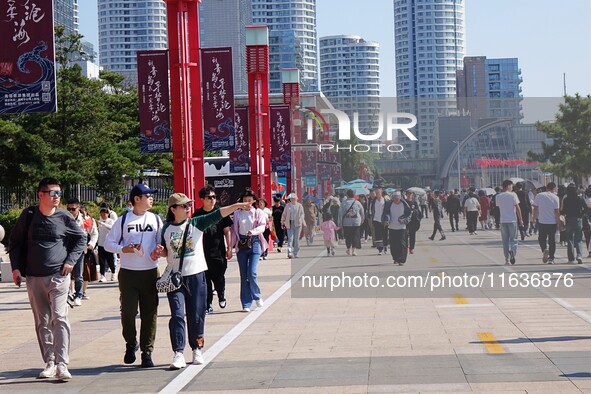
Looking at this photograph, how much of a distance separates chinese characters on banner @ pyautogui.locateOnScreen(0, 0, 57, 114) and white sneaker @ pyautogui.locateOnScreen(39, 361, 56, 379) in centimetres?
630

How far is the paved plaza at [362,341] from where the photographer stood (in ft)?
31.3

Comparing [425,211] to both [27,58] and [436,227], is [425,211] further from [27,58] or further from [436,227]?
[27,58]

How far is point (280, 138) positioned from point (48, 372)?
32520mm

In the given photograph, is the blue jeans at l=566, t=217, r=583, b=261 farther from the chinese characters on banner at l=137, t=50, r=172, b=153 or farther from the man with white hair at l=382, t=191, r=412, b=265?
the chinese characters on banner at l=137, t=50, r=172, b=153

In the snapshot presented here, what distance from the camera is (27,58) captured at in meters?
16.2

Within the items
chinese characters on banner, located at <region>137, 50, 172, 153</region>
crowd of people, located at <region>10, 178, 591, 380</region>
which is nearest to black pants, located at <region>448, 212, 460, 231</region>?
crowd of people, located at <region>10, 178, 591, 380</region>

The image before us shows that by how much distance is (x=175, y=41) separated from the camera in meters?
23.2

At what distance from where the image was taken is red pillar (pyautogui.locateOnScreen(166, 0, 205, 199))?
23.2m

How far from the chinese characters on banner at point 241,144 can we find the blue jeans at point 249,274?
20944 millimetres

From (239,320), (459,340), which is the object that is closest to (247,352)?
(459,340)

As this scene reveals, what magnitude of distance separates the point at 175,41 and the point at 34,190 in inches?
977

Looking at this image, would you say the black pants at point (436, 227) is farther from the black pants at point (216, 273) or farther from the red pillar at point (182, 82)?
the black pants at point (216, 273)

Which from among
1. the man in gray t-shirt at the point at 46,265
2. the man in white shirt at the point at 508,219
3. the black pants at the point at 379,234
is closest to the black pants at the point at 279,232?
the black pants at the point at 379,234

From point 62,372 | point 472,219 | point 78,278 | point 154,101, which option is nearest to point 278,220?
point 472,219
